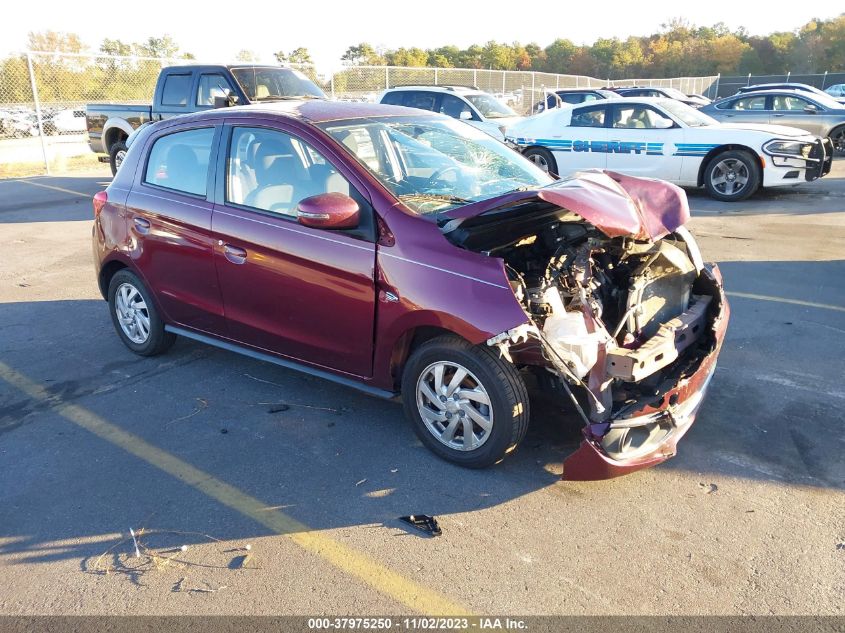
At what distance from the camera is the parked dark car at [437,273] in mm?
3311

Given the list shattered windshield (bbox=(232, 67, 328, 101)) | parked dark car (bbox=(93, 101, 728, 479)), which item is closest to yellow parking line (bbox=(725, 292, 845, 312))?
parked dark car (bbox=(93, 101, 728, 479))

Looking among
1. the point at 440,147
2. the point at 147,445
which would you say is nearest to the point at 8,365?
the point at 147,445

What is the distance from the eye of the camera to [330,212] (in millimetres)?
3666

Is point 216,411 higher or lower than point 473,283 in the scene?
lower

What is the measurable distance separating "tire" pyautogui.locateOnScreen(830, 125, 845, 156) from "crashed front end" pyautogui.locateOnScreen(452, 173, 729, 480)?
15127 mm

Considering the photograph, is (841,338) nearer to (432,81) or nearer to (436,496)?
(436,496)

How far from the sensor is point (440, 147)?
14.9 feet

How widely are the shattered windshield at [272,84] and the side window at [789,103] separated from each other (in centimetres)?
1086

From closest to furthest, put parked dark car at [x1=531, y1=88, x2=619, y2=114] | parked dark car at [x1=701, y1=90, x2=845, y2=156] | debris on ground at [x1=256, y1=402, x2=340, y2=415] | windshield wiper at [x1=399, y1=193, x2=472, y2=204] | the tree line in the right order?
windshield wiper at [x1=399, y1=193, x2=472, y2=204] → debris on ground at [x1=256, y1=402, x2=340, y2=415] → parked dark car at [x1=701, y1=90, x2=845, y2=156] → parked dark car at [x1=531, y1=88, x2=619, y2=114] → the tree line

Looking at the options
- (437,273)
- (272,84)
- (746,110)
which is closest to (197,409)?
(437,273)

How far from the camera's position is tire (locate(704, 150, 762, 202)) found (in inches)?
438

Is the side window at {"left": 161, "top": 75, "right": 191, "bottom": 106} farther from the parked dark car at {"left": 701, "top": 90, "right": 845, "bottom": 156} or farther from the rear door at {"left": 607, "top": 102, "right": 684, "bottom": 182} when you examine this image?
the parked dark car at {"left": 701, "top": 90, "right": 845, "bottom": 156}

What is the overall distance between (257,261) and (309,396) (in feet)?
3.28

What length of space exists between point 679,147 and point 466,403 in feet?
31.2
